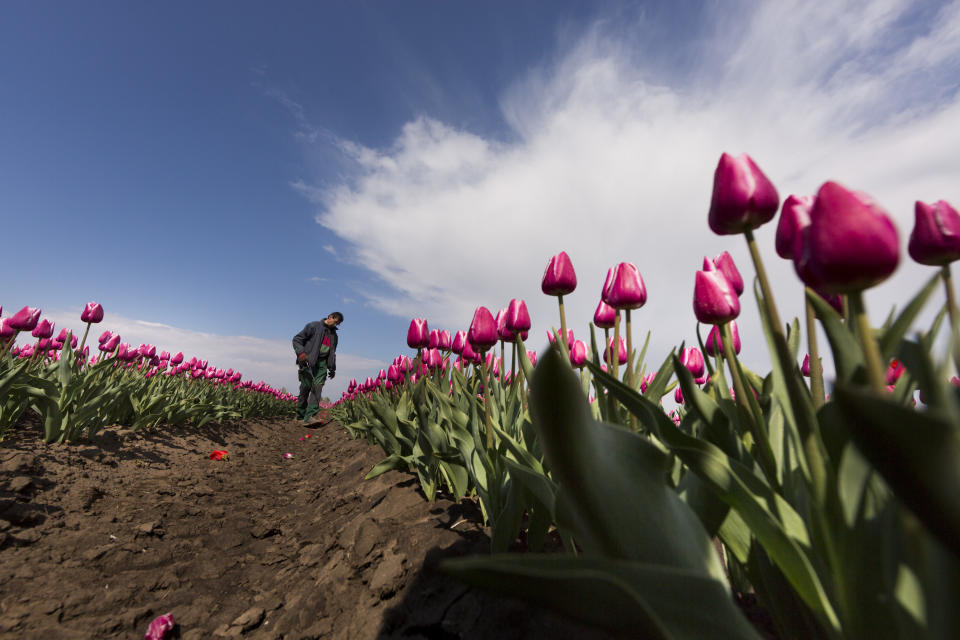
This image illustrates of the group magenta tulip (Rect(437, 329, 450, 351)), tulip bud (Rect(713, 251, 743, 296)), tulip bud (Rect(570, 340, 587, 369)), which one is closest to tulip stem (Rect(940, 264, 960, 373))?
tulip bud (Rect(713, 251, 743, 296))

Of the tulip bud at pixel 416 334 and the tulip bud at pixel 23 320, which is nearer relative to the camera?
the tulip bud at pixel 416 334

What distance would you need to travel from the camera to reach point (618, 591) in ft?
1.74

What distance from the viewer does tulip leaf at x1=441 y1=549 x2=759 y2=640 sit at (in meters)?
0.53

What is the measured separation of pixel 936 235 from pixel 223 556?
11.3 feet

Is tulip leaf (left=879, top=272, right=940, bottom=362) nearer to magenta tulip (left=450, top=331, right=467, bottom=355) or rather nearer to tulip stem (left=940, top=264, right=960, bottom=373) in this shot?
tulip stem (left=940, top=264, right=960, bottom=373)

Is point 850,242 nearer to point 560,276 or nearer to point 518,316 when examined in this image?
point 560,276

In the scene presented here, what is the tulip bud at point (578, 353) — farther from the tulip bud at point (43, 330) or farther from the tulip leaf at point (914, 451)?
the tulip bud at point (43, 330)

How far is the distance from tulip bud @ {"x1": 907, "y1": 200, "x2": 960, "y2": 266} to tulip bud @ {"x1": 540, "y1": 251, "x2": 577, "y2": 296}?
3.50 ft

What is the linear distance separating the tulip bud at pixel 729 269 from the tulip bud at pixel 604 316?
65cm

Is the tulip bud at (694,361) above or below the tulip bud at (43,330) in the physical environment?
below

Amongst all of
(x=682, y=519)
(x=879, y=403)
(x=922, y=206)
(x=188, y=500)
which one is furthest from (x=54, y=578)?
(x=922, y=206)

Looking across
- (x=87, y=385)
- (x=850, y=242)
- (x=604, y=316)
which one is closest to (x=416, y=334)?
(x=604, y=316)

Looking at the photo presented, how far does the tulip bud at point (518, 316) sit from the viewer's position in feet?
7.54

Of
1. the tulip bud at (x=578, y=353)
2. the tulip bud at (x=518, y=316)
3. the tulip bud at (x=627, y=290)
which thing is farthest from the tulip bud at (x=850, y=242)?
the tulip bud at (x=578, y=353)
